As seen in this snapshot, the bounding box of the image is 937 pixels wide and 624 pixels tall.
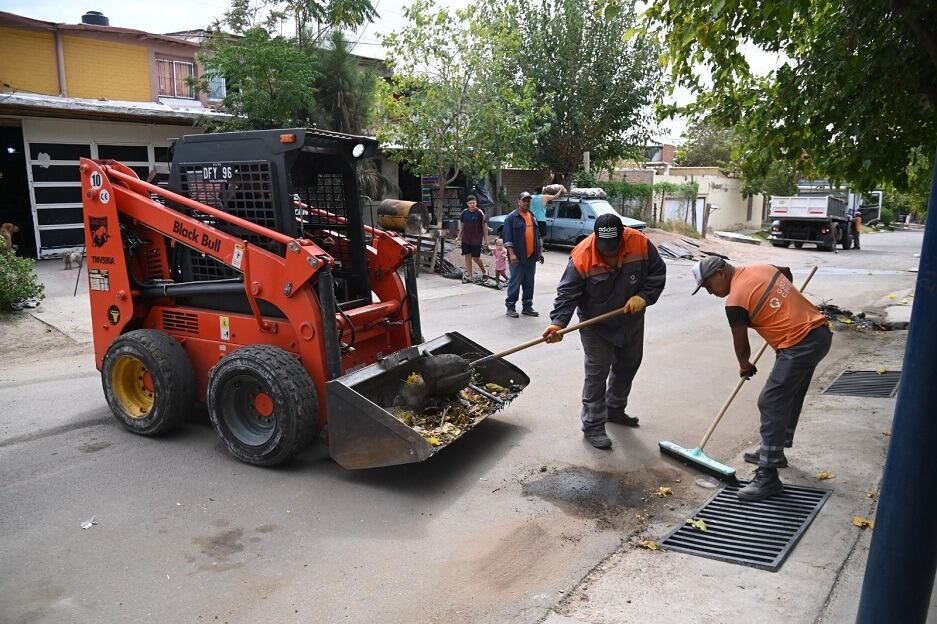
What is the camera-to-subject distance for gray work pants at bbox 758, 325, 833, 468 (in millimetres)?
4566

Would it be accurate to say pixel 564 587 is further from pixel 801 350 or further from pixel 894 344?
pixel 894 344

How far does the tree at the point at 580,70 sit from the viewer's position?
23578mm

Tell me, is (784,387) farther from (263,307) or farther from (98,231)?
(98,231)

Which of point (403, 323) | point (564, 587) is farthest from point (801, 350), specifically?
point (403, 323)

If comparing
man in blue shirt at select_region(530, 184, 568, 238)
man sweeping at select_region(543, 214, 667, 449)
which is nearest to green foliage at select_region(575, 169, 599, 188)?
man in blue shirt at select_region(530, 184, 568, 238)

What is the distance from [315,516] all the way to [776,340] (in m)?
3.13

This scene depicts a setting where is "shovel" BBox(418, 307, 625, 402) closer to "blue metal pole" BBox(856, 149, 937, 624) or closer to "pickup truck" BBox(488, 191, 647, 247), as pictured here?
"blue metal pole" BBox(856, 149, 937, 624)

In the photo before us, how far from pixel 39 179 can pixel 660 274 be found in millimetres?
14394

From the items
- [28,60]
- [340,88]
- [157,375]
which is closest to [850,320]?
[157,375]

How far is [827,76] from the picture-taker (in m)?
7.15

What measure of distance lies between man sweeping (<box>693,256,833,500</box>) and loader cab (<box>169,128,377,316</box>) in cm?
298

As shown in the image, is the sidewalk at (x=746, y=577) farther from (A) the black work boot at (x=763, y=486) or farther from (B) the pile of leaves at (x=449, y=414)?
(B) the pile of leaves at (x=449, y=414)

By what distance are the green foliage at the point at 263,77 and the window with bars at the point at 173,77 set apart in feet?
15.3

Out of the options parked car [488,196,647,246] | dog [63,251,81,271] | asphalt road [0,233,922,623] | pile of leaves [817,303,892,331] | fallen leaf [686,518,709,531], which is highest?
parked car [488,196,647,246]
